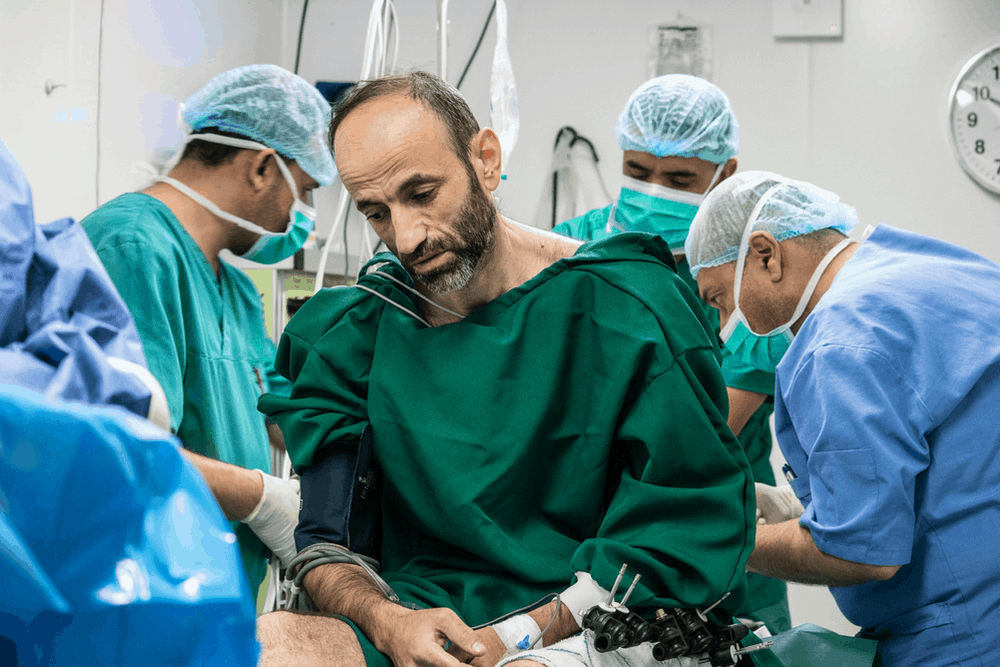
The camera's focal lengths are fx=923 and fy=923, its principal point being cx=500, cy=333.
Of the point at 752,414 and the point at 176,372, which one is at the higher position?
the point at 176,372

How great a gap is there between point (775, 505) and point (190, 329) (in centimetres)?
131

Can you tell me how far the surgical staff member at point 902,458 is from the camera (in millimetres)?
1430

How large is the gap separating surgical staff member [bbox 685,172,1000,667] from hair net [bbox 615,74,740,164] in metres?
1.08

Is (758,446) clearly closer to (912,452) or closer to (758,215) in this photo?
(758,215)

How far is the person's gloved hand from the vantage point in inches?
80.5

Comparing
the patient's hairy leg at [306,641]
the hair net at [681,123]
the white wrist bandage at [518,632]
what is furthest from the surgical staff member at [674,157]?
the patient's hairy leg at [306,641]

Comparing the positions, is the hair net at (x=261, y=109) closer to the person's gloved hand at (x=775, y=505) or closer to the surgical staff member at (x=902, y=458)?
the surgical staff member at (x=902, y=458)

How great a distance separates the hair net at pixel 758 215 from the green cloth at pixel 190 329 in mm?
1062

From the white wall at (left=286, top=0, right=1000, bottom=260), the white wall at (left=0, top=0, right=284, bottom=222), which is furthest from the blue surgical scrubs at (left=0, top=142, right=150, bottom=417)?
the white wall at (left=286, top=0, right=1000, bottom=260)

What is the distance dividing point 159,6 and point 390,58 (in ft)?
3.64

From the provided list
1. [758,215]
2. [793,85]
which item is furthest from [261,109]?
[793,85]

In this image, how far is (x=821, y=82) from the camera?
371 cm

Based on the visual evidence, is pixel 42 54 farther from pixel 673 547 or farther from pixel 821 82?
pixel 821 82

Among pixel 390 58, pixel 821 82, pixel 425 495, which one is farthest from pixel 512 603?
pixel 821 82
